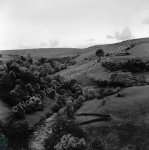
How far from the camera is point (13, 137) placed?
59.3 ft

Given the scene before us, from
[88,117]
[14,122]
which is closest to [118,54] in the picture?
[88,117]

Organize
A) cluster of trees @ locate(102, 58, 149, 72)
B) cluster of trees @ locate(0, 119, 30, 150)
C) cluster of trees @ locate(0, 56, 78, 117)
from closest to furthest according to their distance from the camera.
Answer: cluster of trees @ locate(0, 119, 30, 150) < cluster of trees @ locate(0, 56, 78, 117) < cluster of trees @ locate(102, 58, 149, 72)

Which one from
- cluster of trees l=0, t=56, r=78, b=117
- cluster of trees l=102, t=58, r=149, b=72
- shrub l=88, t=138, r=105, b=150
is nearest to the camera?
shrub l=88, t=138, r=105, b=150

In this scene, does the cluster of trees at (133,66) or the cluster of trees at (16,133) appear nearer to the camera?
the cluster of trees at (16,133)

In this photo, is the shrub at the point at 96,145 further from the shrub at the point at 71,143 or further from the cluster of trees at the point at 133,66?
the cluster of trees at the point at 133,66

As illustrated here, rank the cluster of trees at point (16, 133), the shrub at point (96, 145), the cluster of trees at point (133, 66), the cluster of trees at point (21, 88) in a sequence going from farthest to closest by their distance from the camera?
the cluster of trees at point (133, 66) → the cluster of trees at point (21, 88) → the cluster of trees at point (16, 133) → the shrub at point (96, 145)

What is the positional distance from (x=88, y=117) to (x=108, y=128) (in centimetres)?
287

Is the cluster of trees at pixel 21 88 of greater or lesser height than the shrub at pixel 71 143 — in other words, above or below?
above

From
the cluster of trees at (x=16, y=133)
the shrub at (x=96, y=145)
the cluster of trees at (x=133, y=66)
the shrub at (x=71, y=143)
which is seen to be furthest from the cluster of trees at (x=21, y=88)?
the cluster of trees at (x=133, y=66)

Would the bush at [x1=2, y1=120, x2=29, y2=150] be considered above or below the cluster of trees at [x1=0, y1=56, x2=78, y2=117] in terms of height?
below

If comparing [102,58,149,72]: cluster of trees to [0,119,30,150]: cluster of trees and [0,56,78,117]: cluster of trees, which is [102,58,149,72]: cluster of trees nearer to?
[0,56,78,117]: cluster of trees

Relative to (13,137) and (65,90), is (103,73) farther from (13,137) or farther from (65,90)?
(13,137)

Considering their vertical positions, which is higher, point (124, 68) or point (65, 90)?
point (124, 68)

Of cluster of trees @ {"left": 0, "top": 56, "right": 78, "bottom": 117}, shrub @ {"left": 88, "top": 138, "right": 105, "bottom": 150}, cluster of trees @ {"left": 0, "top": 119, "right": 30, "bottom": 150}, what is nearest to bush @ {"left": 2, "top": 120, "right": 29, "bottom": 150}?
cluster of trees @ {"left": 0, "top": 119, "right": 30, "bottom": 150}
